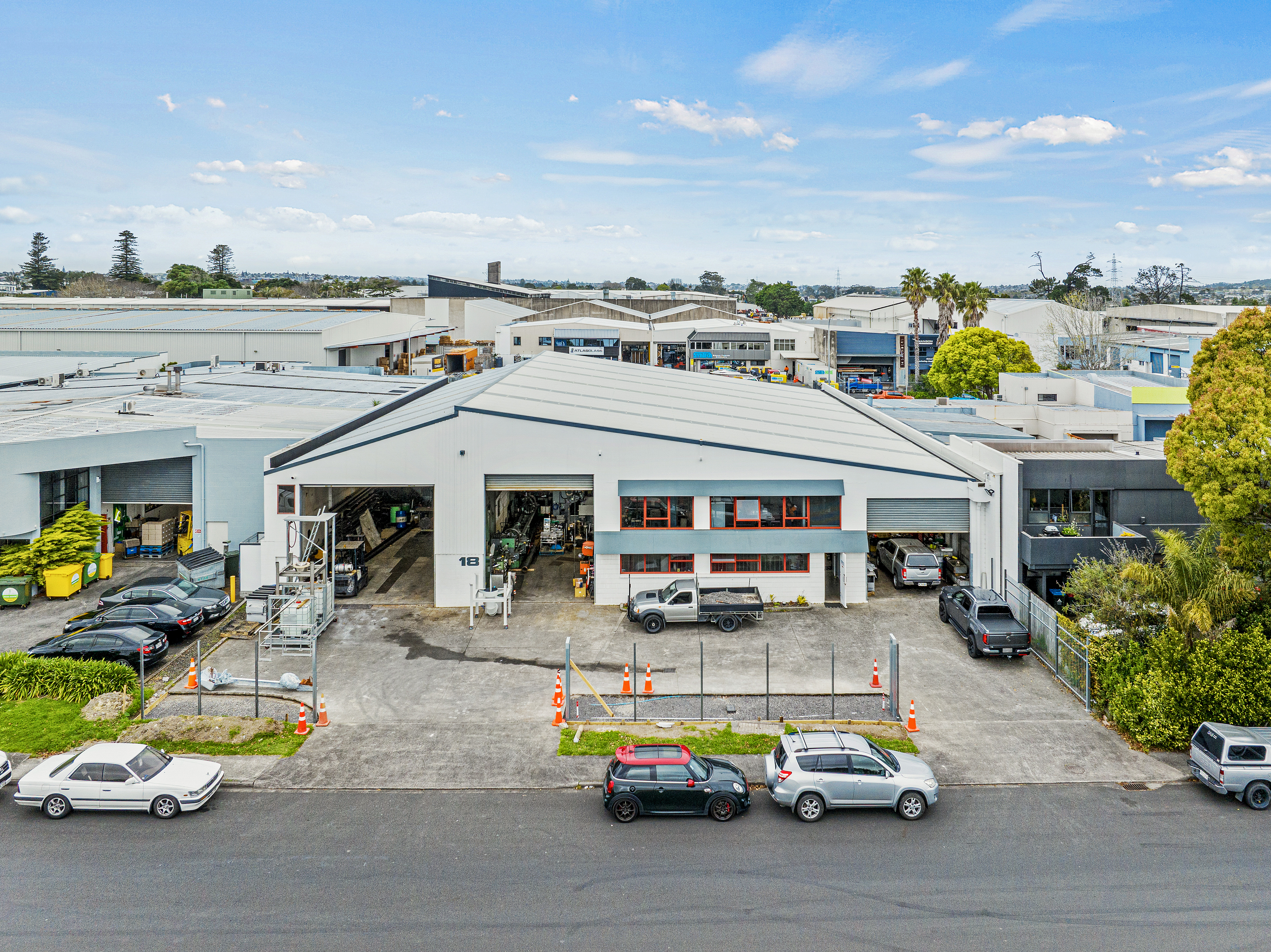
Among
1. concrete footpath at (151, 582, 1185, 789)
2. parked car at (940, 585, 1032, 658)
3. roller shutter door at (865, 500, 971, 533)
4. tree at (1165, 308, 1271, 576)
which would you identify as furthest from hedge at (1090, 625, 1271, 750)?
roller shutter door at (865, 500, 971, 533)

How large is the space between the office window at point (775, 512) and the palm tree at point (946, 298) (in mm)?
66370

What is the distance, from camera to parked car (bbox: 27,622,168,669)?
931 inches

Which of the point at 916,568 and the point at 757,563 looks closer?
the point at 757,563

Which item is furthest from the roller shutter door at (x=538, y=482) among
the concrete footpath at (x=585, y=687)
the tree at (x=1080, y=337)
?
the tree at (x=1080, y=337)

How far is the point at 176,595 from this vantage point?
91.5 ft

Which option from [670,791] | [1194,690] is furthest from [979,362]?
[670,791]

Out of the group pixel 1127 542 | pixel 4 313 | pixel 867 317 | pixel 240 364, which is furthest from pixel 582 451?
pixel 867 317

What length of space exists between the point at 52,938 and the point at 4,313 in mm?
89888

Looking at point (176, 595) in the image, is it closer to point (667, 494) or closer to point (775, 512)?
point (667, 494)

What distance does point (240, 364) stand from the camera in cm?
6938

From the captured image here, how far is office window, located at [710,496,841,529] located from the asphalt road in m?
12.7

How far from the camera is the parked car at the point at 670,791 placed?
16406 mm

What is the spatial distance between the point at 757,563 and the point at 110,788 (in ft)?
62.0

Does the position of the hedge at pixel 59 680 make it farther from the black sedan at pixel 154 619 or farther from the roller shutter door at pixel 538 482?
the roller shutter door at pixel 538 482
